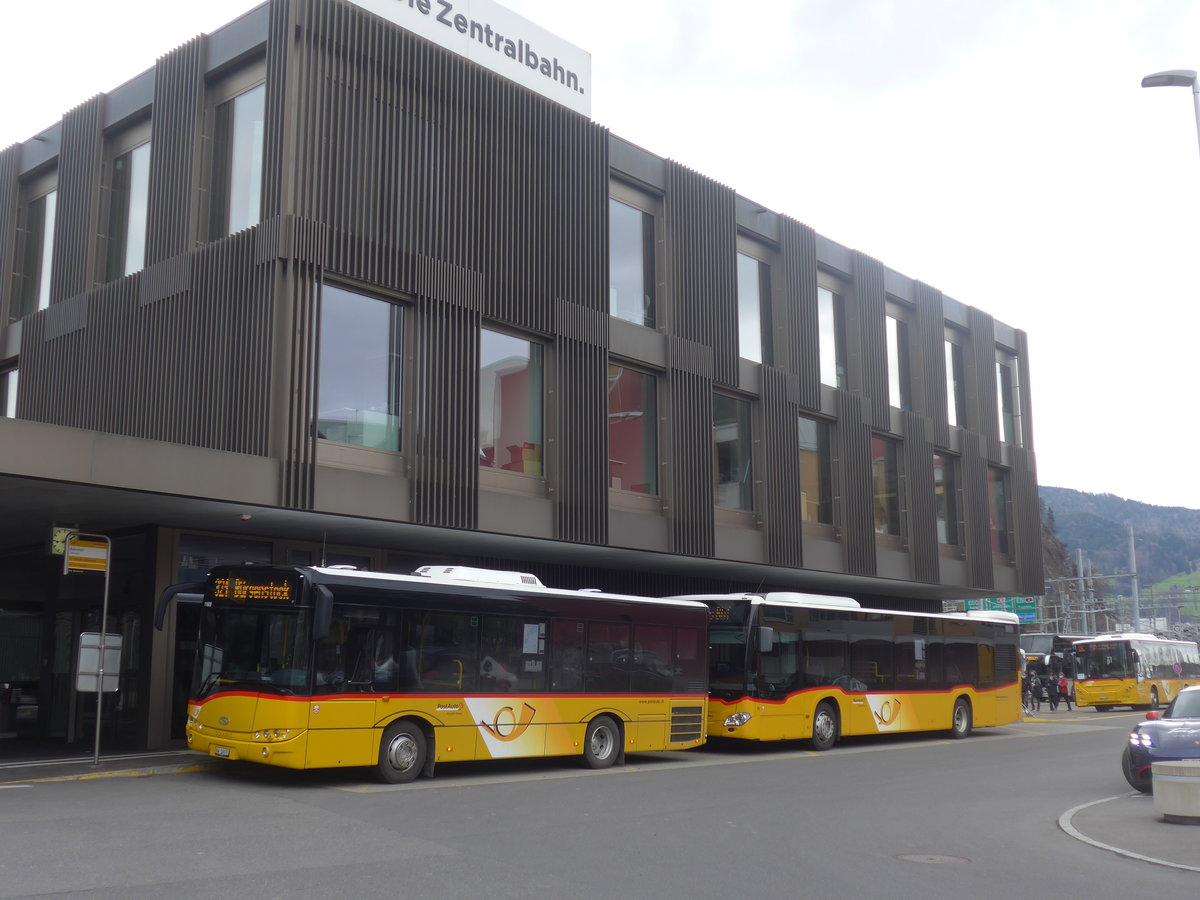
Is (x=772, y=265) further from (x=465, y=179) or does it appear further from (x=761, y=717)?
(x=761, y=717)

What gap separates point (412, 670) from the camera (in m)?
16.1

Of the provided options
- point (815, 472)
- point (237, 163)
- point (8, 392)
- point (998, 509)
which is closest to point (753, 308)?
point (815, 472)

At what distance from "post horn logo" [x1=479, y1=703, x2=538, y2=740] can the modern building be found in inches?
187

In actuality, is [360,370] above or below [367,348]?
below

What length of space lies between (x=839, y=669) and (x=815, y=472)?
926 cm

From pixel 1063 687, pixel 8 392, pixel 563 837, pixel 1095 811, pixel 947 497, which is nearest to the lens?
pixel 563 837

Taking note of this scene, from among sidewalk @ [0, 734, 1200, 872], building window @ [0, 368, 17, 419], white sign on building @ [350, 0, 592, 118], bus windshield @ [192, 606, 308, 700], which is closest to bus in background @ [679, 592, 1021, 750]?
sidewalk @ [0, 734, 1200, 872]

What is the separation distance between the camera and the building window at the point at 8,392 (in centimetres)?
2638

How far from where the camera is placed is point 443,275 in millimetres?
22344

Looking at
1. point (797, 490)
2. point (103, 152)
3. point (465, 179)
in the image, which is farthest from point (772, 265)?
point (103, 152)

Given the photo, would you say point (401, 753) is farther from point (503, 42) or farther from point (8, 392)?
point (8, 392)

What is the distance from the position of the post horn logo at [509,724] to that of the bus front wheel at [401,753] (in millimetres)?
1160

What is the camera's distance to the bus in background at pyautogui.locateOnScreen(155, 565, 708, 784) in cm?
1496

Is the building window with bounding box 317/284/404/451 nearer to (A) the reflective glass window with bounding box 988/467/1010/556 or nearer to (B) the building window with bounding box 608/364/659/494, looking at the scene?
(B) the building window with bounding box 608/364/659/494
